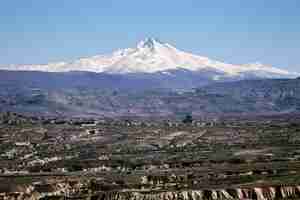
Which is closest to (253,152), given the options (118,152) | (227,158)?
(227,158)

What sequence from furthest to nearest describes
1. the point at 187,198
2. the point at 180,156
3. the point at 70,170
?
the point at 180,156, the point at 70,170, the point at 187,198

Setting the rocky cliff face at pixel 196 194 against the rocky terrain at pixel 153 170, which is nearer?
the rocky cliff face at pixel 196 194

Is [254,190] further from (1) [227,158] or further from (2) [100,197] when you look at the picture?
(1) [227,158]

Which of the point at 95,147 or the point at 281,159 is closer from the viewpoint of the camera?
the point at 281,159

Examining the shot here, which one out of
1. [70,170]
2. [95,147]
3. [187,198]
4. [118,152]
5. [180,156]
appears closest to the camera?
[187,198]

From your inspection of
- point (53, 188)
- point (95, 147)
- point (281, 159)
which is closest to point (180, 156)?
point (281, 159)

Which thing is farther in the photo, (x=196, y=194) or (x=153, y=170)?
(x=153, y=170)

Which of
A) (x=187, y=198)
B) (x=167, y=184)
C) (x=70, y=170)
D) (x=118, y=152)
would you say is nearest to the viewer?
(x=187, y=198)

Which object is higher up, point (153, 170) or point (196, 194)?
point (196, 194)

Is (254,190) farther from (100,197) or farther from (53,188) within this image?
(53,188)

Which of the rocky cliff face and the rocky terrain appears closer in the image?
the rocky cliff face
